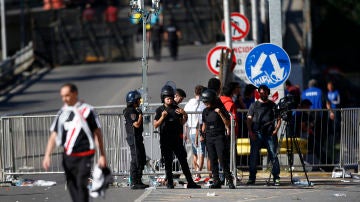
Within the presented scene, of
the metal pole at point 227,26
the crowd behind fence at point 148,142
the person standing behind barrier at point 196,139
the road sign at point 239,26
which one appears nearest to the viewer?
the person standing behind barrier at point 196,139

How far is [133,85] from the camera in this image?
38.4 metres

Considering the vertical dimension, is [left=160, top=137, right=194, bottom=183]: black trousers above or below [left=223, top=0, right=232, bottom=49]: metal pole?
below

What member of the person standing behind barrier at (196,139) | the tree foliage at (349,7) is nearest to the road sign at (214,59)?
the person standing behind barrier at (196,139)

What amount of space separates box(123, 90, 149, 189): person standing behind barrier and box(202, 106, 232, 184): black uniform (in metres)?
1.07

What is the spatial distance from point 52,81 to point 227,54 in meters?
19.3

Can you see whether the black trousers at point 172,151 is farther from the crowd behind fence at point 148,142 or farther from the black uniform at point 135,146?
the crowd behind fence at point 148,142

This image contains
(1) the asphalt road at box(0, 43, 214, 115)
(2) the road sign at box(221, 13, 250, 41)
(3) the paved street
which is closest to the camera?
(3) the paved street

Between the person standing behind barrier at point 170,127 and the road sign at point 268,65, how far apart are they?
1.97 metres

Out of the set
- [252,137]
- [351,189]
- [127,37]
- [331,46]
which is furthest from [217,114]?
[331,46]

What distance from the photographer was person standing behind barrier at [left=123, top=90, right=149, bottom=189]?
17.2 metres

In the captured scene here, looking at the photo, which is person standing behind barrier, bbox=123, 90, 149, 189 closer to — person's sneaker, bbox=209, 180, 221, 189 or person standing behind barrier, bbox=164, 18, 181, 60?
person's sneaker, bbox=209, 180, 221, 189

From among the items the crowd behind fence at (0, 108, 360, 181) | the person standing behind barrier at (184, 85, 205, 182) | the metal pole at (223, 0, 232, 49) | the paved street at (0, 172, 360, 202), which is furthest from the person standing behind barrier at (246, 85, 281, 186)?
the metal pole at (223, 0, 232, 49)

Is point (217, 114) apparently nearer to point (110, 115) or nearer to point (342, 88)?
point (110, 115)

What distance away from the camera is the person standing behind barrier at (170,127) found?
17031 millimetres
